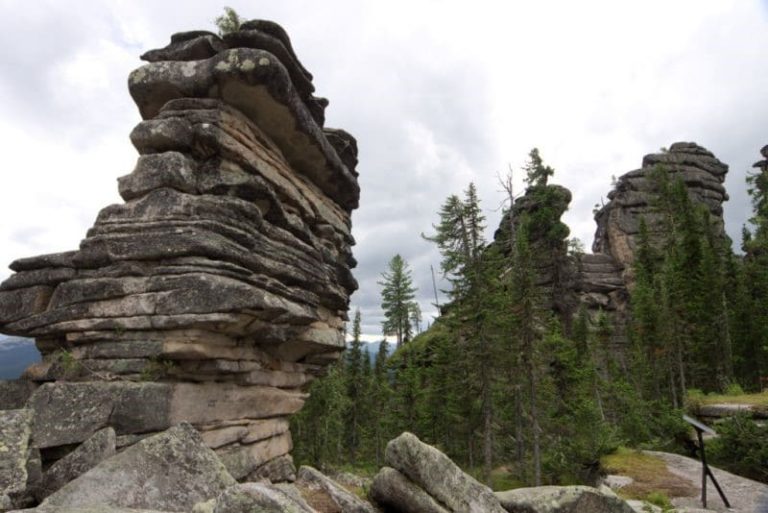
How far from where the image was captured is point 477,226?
3331cm

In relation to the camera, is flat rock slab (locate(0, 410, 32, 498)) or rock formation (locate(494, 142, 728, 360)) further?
rock formation (locate(494, 142, 728, 360))

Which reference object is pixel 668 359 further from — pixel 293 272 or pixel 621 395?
pixel 293 272

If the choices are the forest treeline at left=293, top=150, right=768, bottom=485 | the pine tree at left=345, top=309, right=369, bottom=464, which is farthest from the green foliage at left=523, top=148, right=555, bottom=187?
the pine tree at left=345, top=309, right=369, bottom=464

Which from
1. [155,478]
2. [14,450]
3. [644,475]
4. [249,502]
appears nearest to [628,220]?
[644,475]

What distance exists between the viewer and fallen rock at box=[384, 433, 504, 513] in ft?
26.0

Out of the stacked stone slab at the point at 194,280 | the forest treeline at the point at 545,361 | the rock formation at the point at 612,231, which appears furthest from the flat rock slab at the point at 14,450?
the rock formation at the point at 612,231

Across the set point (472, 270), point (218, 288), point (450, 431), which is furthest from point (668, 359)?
point (218, 288)

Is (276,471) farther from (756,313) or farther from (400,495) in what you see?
(756,313)

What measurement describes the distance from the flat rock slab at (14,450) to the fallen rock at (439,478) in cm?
598

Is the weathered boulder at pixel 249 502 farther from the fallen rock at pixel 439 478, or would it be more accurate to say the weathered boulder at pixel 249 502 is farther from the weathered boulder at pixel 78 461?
the weathered boulder at pixel 78 461

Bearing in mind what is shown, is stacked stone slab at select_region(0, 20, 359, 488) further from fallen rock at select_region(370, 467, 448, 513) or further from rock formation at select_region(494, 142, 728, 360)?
rock formation at select_region(494, 142, 728, 360)

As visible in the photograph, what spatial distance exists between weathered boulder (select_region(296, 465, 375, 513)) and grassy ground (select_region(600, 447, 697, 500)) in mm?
11248

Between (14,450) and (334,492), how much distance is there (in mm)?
6690

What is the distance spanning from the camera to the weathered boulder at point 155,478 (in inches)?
245
